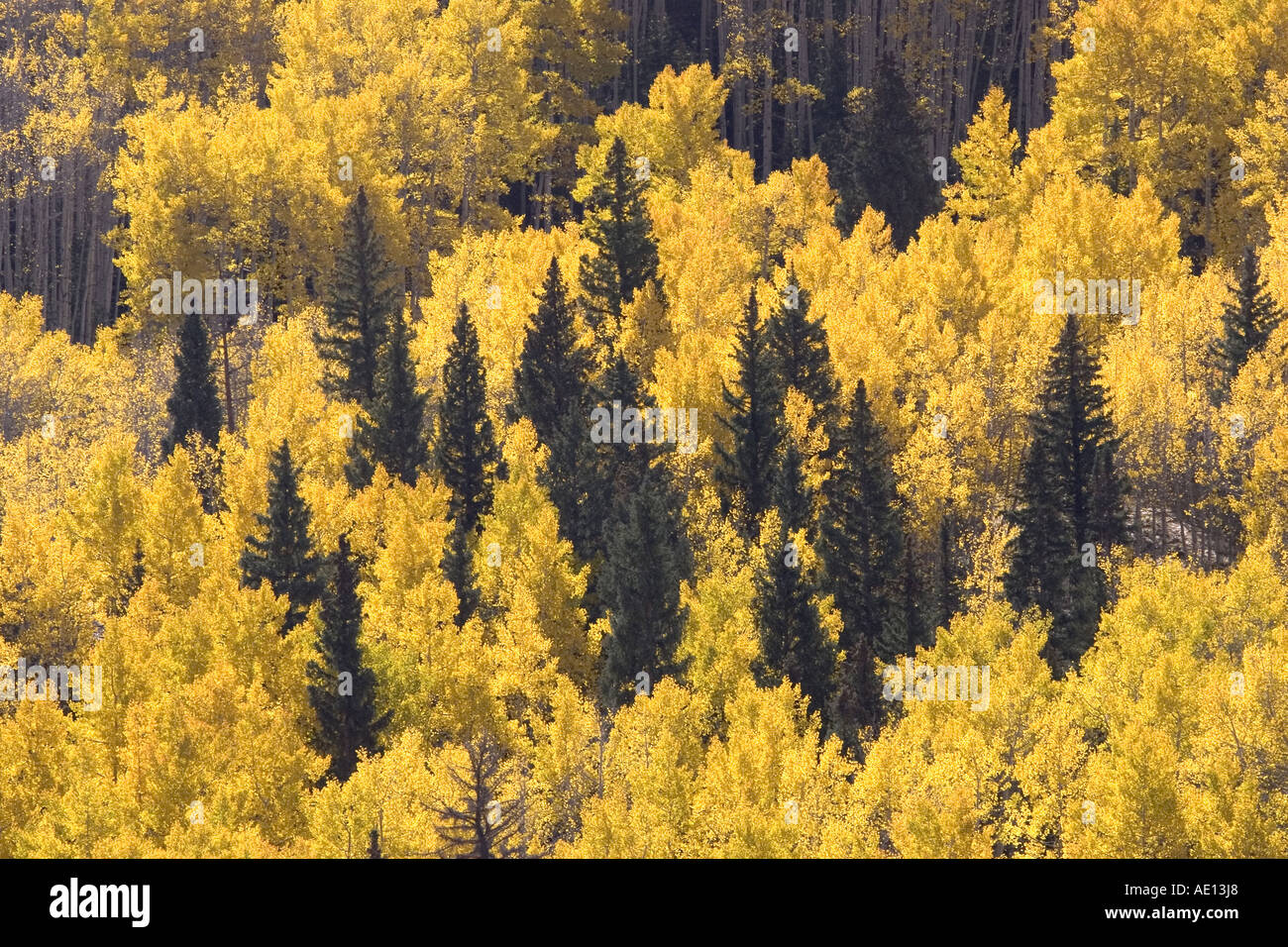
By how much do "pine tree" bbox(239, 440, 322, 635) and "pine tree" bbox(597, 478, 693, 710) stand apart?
9878 millimetres

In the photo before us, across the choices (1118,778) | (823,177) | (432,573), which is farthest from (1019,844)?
(823,177)

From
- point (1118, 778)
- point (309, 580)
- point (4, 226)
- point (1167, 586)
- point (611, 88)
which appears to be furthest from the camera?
point (611, 88)

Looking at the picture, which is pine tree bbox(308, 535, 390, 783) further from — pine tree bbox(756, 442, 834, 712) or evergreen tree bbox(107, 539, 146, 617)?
pine tree bbox(756, 442, 834, 712)

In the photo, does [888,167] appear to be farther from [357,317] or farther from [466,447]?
[466,447]

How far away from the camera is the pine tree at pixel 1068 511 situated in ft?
191

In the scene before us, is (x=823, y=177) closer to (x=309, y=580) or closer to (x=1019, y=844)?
(x=309, y=580)

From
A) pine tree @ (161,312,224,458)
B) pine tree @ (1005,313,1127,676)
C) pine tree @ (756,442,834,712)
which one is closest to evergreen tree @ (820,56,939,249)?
pine tree @ (1005,313,1127,676)

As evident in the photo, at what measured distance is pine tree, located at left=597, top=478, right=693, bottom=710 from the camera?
5803cm

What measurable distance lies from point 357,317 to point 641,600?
1842cm

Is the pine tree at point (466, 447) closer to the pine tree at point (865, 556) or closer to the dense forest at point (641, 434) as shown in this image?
the dense forest at point (641, 434)

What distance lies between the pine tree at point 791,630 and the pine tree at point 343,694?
39.3 feet

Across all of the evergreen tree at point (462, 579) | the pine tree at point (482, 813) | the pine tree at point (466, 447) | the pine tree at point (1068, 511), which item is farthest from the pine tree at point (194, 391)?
Answer: the pine tree at point (1068, 511)

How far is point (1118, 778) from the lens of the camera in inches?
1940

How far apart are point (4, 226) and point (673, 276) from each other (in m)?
33.9
